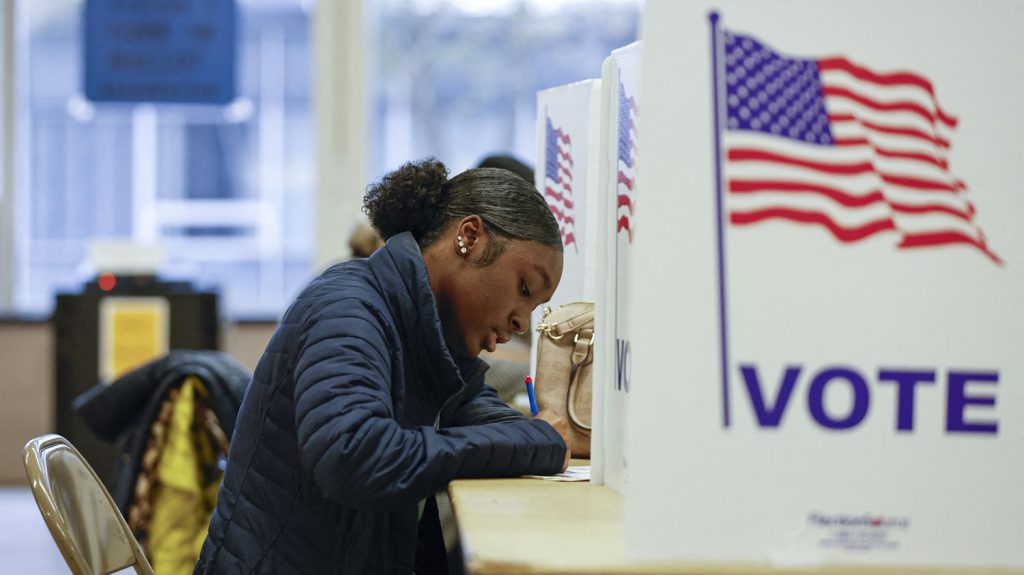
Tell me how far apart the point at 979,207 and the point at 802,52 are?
0.74ft

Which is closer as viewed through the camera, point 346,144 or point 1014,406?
point 1014,406

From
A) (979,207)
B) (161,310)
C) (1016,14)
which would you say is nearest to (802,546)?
(979,207)

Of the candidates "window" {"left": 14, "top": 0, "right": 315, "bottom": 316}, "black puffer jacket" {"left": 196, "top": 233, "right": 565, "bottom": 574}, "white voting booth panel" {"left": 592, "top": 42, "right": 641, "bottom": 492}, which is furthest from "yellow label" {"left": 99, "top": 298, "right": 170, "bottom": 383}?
"white voting booth panel" {"left": 592, "top": 42, "right": 641, "bottom": 492}

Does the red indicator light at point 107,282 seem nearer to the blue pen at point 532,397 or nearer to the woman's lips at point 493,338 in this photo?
the blue pen at point 532,397

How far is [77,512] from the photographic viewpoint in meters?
1.70

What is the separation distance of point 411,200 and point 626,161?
16.1 inches

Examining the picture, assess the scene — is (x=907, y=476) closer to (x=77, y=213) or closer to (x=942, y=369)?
(x=942, y=369)

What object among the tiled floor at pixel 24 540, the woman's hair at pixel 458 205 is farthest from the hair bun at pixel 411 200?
the tiled floor at pixel 24 540

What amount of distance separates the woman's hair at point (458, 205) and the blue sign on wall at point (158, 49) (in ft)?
14.5

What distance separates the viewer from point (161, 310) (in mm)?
5355

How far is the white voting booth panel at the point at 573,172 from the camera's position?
1891 mm

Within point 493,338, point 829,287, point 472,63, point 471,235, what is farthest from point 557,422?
point 472,63

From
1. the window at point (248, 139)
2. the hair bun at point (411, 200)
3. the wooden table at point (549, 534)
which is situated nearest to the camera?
the wooden table at point (549, 534)

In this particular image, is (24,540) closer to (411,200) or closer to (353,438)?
(411,200)
